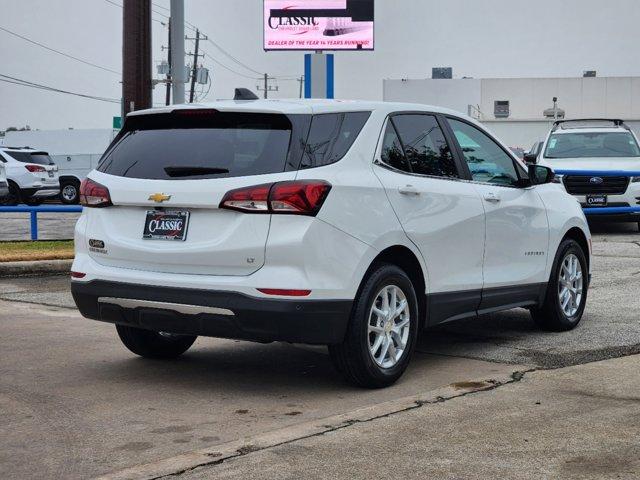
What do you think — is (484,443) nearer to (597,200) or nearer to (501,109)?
(597,200)

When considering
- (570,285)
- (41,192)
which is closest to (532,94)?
(41,192)

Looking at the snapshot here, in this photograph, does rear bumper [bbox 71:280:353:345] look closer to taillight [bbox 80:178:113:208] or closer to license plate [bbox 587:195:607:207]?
taillight [bbox 80:178:113:208]

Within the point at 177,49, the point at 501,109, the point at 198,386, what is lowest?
the point at 198,386

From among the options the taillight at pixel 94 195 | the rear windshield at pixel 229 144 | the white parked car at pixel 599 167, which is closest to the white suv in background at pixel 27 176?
the white parked car at pixel 599 167

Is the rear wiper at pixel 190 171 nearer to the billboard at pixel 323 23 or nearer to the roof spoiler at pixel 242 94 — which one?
the roof spoiler at pixel 242 94

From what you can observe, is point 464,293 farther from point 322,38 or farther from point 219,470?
point 322,38

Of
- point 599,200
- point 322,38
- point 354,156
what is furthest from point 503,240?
point 322,38

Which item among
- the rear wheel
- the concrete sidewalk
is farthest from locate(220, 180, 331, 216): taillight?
the rear wheel

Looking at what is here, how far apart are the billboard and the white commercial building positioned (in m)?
52.6

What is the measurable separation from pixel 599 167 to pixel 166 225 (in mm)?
14013

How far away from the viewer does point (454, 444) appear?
Answer: 17.4 ft

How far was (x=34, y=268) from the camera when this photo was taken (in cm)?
1306

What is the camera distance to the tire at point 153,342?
751 cm

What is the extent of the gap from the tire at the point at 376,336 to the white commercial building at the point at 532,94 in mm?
80506
